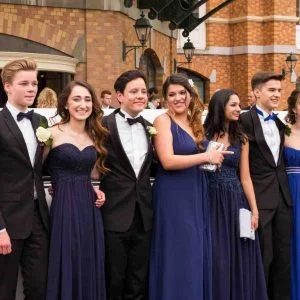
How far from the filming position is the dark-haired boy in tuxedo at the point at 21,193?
386 centimetres

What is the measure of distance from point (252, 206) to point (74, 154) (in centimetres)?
149

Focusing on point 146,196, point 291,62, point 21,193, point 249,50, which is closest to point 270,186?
point 146,196

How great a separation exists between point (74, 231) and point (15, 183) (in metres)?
0.51

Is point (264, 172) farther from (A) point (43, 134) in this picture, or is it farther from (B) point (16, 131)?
(B) point (16, 131)

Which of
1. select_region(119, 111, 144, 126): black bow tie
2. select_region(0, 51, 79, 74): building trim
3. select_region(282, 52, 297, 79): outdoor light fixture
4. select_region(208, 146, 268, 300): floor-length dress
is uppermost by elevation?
select_region(282, 52, 297, 79): outdoor light fixture

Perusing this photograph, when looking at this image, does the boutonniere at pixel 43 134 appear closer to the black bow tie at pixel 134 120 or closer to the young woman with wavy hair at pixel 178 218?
the black bow tie at pixel 134 120

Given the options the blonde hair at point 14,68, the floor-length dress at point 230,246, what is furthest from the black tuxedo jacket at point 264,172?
the blonde hair at point 14,68

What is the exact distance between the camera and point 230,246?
15.0 ft

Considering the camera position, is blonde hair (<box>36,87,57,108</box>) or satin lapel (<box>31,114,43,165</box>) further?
blonde hair (<box>36,87,57,108</box>)

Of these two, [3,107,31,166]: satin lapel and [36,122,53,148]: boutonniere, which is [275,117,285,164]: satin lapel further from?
[3,107,31,166]: satin lapel

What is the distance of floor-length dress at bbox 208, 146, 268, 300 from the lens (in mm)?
4520

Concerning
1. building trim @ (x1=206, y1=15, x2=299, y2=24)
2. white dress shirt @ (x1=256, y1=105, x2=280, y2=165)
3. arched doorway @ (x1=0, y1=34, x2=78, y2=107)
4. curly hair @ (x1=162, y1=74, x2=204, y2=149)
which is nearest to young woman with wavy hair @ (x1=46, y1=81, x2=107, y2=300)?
curly hair @ (x1=162, y1=74, x2=204, y2=149)

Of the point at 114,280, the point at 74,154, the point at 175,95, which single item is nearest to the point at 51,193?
the point at 74,154

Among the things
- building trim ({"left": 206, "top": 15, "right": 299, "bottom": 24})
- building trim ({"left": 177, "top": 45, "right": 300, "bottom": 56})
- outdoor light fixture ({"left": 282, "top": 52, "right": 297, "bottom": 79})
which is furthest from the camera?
building trim ({"left": 177, "top": 45, "right": 300, "bottom": 56})
